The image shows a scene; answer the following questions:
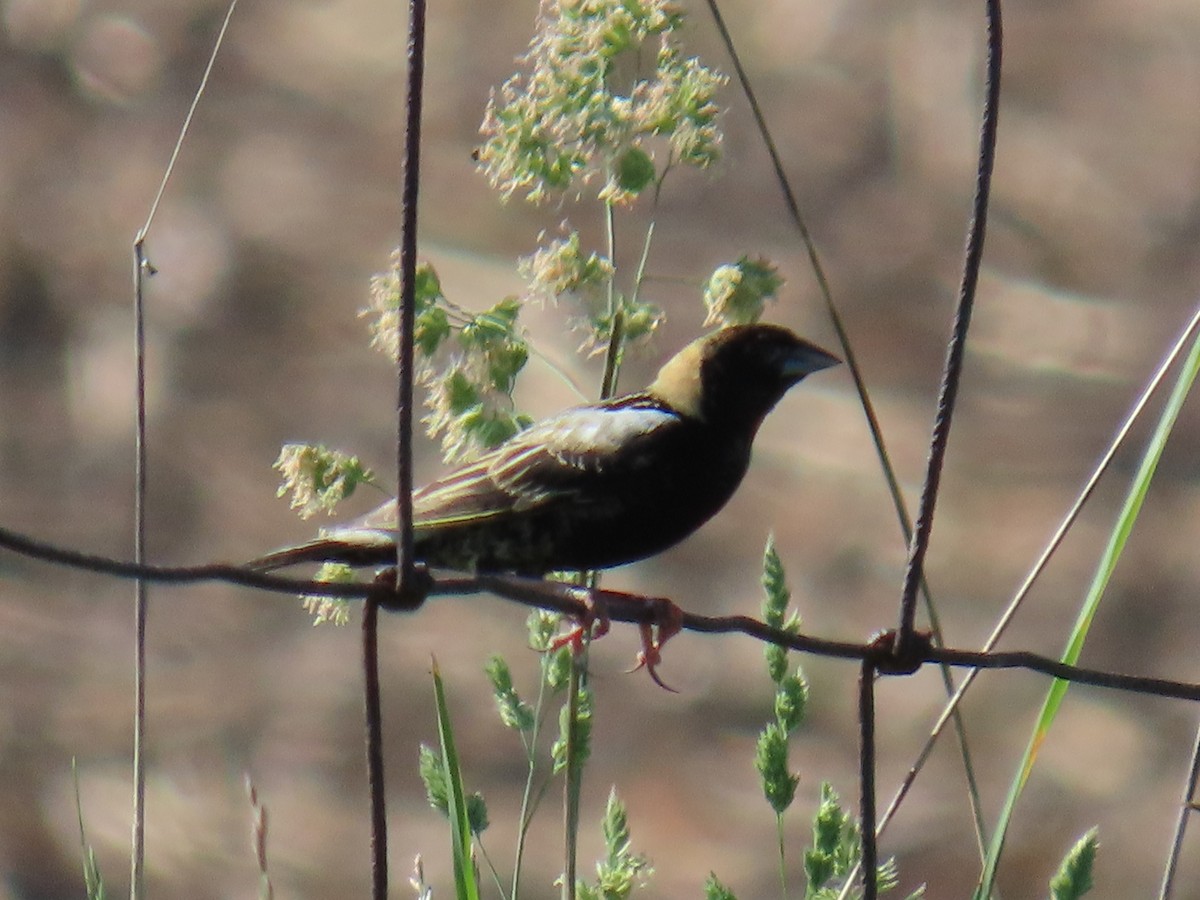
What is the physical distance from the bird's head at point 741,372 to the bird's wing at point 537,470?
14 cm

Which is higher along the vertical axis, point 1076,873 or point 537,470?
point 537,470

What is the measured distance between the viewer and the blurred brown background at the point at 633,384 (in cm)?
449

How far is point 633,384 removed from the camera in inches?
178

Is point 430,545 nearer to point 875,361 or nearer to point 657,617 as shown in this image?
point 657,617

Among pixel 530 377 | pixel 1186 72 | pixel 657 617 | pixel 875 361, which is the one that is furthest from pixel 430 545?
pixel 1186 72

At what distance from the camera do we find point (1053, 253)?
4629 mm

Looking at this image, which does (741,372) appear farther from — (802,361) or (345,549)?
(345,549)

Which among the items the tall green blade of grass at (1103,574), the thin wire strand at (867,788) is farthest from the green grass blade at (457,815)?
the tall green blade of grass at (1103,574)

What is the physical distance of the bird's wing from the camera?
2623mm

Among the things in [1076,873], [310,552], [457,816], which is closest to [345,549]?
[310,552]

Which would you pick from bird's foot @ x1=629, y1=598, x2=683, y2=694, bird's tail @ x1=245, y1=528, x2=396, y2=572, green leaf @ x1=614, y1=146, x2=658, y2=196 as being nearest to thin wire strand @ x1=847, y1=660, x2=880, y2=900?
bird's foot @ x1=629, y1=598, x2=683, y2=694

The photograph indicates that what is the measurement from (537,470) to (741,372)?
42cm

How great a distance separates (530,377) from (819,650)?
295cm

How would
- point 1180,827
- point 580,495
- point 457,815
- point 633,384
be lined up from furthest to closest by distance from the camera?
point 633,384, point 580,495, point 1180,827, point 457,815
